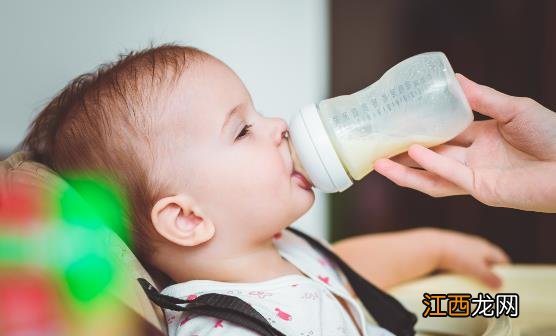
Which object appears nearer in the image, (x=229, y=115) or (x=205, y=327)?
(x=205, y=327)

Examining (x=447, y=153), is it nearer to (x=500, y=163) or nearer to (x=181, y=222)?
(x=500, y=163)

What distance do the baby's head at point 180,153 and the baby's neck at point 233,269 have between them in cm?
2

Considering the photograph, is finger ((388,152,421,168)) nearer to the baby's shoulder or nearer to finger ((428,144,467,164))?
finger ((428,144,467,164))

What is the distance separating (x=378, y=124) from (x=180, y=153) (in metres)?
0.29

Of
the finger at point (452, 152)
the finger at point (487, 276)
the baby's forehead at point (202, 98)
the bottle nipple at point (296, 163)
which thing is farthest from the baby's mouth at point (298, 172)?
the finger at point (487, 276)

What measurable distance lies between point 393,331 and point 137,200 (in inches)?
19.2

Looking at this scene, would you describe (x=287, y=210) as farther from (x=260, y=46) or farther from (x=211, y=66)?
(x=260, y=46)

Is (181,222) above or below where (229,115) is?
below

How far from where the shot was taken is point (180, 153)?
860 mm

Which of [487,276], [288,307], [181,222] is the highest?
[181,222]

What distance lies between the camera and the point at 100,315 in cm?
61

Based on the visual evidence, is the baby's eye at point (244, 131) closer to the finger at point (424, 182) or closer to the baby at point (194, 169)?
the baby at point (194, 169)

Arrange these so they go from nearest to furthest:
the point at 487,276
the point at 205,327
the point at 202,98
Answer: the point at 205,327 < the point at 202,98 < the point at 487,276

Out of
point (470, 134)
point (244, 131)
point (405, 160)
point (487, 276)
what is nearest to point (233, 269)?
point (244, 131)
